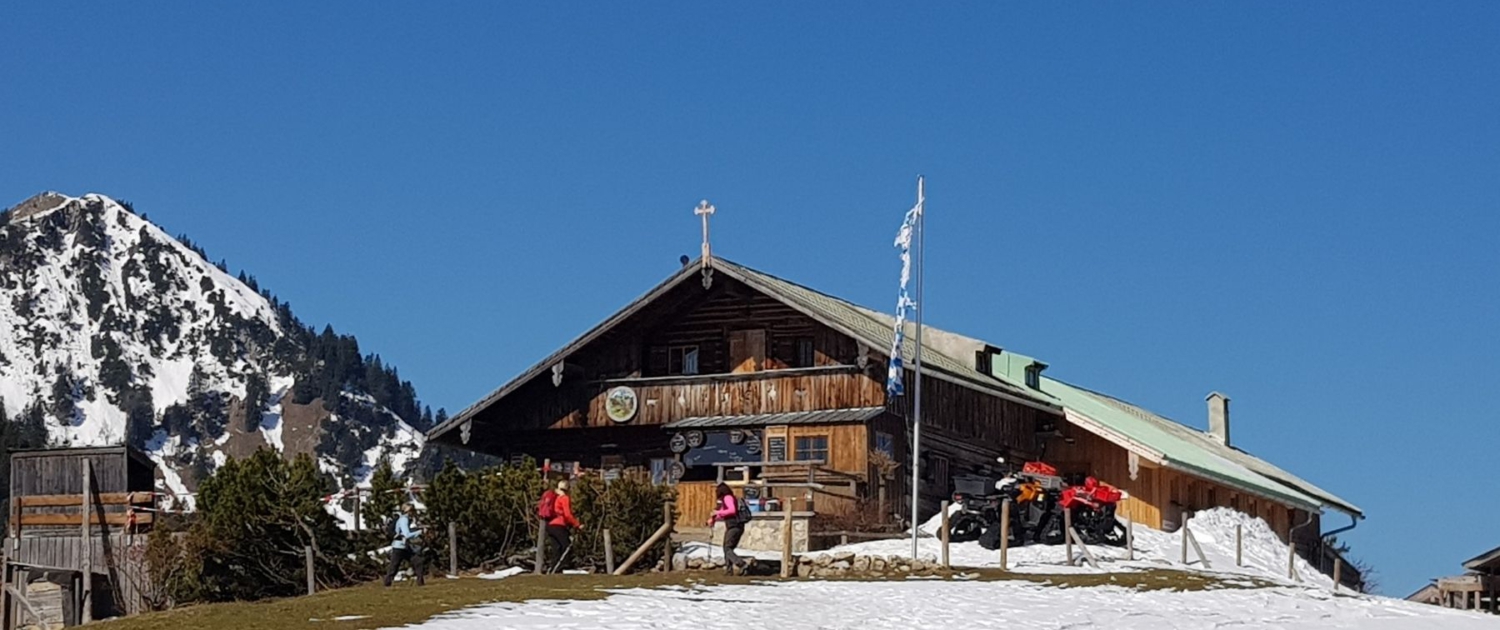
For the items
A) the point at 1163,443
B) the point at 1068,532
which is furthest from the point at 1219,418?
the point at 1068,532

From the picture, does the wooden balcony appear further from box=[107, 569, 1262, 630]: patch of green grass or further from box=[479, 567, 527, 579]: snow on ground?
box=[107, 569, 1262, 630]: patch of green grass

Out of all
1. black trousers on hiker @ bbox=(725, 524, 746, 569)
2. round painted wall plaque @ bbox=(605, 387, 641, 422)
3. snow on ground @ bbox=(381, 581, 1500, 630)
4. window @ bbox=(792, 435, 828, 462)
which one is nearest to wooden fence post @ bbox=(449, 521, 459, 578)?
black trousers on hiker @ bbox=(725, 524, 746, 569)

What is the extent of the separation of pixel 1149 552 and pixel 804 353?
30.3ft

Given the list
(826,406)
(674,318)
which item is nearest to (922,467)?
(826,406)

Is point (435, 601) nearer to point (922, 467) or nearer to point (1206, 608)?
point (1206, 608)

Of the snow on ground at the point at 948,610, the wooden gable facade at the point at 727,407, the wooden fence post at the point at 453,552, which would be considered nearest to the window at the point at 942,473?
the wooden gable facade at the point at 727,407

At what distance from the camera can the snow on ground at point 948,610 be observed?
102 ft

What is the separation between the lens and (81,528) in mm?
46781

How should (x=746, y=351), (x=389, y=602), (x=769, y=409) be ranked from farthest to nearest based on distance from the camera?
(x=746, y=351) → (x=769, y=409) → (x=389, y=602)

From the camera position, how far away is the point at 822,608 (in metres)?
33.0

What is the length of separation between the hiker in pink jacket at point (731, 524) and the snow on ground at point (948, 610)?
5.55ft

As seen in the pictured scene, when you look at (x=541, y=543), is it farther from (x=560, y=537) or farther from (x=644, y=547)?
(x=644, y=547)

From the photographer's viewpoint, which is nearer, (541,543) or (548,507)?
(541,543)

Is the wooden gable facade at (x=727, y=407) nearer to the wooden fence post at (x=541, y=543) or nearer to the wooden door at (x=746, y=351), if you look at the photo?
the wooden door at (x=746, y=351)
